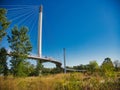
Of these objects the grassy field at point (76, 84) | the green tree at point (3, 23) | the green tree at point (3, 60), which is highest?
the green tree at point (3, 23)

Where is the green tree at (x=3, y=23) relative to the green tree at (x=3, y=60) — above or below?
above

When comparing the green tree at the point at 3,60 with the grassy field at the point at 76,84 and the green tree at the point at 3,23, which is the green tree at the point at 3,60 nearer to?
the green tree at the point at 3,23

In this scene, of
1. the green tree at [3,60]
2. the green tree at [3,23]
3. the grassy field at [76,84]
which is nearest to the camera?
the grassy field at [76,84]

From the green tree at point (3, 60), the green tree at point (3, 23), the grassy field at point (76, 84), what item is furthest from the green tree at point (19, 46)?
the grassy field at point (76, 84)

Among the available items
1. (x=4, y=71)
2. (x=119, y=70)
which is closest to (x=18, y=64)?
(x=4, y=71)

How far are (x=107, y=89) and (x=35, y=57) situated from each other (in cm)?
1226

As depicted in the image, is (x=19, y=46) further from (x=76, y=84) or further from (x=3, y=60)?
(x=76, y=84)

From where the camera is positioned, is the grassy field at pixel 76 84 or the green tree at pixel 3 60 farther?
the green tree at pixel 3 60

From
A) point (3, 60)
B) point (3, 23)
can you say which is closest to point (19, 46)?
point (3, 60)

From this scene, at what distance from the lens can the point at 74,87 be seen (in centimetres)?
339

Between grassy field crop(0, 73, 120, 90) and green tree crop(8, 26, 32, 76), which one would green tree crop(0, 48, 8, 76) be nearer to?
green tree crop(8, 26, 32, 76)

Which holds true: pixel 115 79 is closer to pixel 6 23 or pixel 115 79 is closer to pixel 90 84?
pixel 90 84

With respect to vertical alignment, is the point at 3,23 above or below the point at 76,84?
above

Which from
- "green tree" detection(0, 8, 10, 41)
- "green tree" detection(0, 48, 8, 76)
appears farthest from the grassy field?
"green tree" detection(0, 48, 8, 76)
